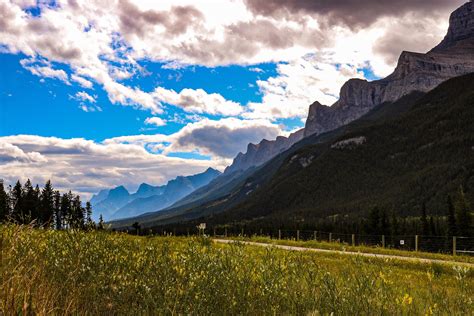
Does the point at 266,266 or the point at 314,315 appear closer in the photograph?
the point at 314,315

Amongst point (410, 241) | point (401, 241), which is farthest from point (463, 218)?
point (401, 241)

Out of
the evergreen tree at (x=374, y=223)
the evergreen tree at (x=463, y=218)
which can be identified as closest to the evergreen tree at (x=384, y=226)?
the evergreen tree at (x=374, y=223)

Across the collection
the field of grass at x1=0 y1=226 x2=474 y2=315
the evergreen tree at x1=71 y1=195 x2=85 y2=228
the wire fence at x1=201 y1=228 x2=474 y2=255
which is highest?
the evergreen tree at x1=71 y1=195 x2=85 y2=228

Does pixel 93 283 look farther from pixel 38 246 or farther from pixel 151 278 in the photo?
pixel 38 246

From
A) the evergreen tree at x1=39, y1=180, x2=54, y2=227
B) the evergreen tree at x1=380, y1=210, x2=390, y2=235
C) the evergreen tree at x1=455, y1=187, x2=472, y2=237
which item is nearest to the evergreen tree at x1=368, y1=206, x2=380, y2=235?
the evergreen tree at x1=380, y1=210, x2=390, y2=235

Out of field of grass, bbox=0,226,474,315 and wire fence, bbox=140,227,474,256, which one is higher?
field of grass, bbox=0,226,474,315

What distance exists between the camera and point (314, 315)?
12.4 ft

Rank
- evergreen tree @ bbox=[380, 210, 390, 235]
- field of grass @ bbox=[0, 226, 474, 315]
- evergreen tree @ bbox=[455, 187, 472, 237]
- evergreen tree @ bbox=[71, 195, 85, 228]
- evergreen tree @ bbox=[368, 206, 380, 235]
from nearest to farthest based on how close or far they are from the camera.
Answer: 1. field of grass @ bbox=[0, 226, 474, 315]
2. evergreen tree @ bbox=[71, 195, 85, 228]
3. evergreen tree @ bbox=[455, 187, 472, 237]
4. evergreen tree @ bbox=[380, 210, 390, 235]
5. evergreen tree @ bbox=[368, 206, 380, 235]

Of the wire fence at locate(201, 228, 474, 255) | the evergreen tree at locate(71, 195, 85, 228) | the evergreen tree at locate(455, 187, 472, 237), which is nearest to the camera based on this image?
the evergreen tree at locate(71, 195, 85, 228)

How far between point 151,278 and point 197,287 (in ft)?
2.74

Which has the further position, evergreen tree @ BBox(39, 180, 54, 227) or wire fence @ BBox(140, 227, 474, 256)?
evergreen tree @ BBox(39, 180, 54, 227)

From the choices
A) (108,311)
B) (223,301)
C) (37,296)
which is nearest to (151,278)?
(108,311)

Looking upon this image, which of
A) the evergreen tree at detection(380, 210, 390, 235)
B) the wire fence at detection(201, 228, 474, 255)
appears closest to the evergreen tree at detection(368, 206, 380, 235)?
the evergreen tree at detection(380, 210, 390, 235)

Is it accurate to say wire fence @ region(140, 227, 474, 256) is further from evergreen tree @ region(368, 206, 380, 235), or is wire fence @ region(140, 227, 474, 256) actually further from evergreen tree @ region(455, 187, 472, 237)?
evergreen tree @ region(368, 206, 380, 235)
